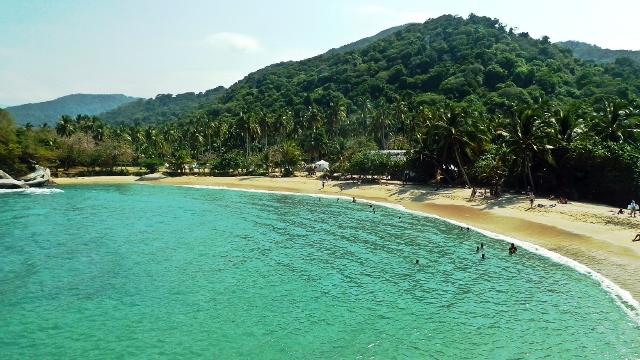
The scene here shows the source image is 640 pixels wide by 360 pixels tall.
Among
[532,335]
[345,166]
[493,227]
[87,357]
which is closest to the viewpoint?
[87,357]

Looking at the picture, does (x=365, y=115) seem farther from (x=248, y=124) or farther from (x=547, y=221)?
(x=547, y=221)

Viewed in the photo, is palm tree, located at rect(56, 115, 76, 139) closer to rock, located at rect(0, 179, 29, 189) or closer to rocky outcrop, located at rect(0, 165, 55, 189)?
rocky outcrop, located at rect(0, 165, 55, 189)

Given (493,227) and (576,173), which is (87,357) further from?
(576,173)

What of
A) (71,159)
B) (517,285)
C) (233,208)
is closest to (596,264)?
(517,285)

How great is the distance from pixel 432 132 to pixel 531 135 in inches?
537

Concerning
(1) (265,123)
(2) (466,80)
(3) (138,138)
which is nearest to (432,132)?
(1) (265,123)

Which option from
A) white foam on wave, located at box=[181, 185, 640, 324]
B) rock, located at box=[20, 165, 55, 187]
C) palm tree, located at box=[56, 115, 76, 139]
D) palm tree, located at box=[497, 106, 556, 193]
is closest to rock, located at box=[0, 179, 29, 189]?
rock, located at box=[20, 165, 55, 187]

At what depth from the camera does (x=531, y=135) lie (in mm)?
50312

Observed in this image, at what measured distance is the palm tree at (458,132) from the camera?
195 feet

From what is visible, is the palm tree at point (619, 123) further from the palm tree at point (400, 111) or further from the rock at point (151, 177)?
the rock at point (151, 177)

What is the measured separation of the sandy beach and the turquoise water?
2695 millimetres

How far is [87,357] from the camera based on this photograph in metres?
18.7

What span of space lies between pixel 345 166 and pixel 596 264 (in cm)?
4891

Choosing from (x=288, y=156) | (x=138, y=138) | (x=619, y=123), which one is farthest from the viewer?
(x=138, y=138)
